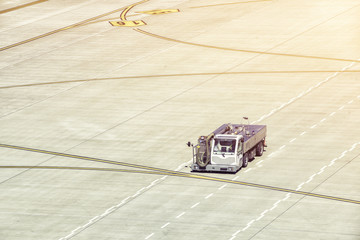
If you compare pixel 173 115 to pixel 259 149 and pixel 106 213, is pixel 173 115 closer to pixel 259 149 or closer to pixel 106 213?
pixel 259 149

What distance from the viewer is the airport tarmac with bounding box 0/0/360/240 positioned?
54906mm

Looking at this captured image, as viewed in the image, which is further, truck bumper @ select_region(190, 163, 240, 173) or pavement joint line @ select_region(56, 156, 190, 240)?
truck bumper @ select_region(190, 163, 240, 173)

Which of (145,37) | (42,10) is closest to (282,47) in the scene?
(145,37)

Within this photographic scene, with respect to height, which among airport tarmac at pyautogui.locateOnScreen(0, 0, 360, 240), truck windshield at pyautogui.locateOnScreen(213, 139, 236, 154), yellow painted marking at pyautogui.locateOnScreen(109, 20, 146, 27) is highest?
truck windshield at pyautogui.locateOnScreen(213, 139, 236, 154)

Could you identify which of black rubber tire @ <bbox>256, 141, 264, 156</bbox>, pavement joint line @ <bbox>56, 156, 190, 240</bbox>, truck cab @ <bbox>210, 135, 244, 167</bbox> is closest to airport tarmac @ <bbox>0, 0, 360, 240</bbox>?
pavement joint line @ <bbox>56, 156, 190, 240</bbox>

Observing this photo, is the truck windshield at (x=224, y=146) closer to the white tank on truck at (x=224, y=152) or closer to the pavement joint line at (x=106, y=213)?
the white tank on truck at (x=224, y=152)

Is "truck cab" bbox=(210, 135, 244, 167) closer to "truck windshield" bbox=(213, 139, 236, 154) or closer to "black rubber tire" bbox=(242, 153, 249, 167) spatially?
"truck windshield" bbox=(213, 139, 236, 154)

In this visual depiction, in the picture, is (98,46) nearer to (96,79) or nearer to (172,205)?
(96,79)

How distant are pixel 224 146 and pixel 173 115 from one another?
14.9m

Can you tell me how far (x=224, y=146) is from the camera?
6162 cm

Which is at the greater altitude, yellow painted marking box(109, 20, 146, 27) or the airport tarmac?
yellow painted marking box(109, 20, 146, 27)

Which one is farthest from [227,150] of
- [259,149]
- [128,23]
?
[128,23]

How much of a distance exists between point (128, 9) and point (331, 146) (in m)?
57.2

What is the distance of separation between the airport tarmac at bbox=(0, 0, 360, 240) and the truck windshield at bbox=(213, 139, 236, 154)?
1.65m
